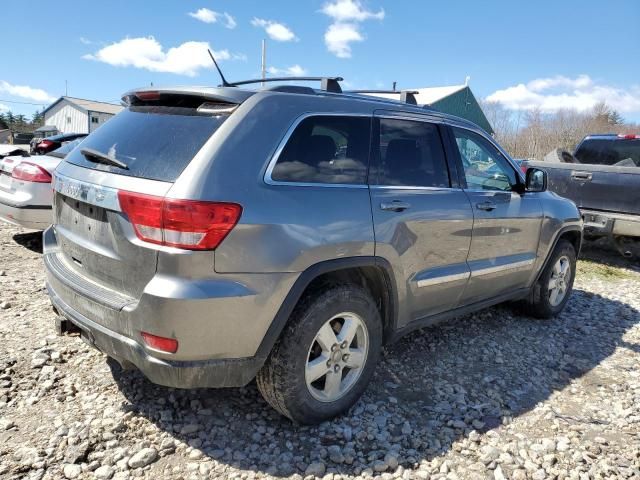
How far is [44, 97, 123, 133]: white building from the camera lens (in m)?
47.1

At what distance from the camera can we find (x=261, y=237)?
2.30m

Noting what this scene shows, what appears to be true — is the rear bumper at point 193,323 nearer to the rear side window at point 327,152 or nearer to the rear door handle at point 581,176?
the rear side window at point 327,152

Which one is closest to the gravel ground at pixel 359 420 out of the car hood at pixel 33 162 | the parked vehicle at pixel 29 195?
the parked vehicle at pixel 29 195

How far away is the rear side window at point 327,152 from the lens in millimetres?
2537

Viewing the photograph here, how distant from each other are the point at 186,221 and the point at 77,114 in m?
53.4

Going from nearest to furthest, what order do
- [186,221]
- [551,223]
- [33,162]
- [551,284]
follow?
[186,221], [551,223], [551,284], [33,162]

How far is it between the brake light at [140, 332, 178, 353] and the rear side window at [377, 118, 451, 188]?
1.49m

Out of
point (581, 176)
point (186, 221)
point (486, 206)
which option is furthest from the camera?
point (581, 176)

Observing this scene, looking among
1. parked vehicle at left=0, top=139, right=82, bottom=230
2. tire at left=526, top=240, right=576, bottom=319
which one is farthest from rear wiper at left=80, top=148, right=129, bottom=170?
tire at left=526, top=240, right=576, bottom=319

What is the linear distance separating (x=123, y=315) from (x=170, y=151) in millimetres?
821

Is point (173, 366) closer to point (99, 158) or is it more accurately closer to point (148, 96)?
point (99, 158)

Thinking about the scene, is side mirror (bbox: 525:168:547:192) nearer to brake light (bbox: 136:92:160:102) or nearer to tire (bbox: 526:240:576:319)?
tire (bbox: 526:240:576:319)

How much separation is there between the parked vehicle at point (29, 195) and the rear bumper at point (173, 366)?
12.3 feet

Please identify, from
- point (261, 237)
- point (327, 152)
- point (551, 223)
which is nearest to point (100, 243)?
point (261, 237)
